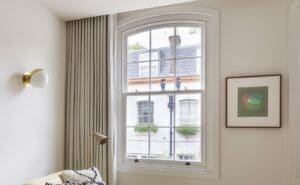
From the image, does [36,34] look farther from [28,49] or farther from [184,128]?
[184,128]

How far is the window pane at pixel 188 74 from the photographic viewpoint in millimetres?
3373

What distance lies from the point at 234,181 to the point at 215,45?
1.44 m

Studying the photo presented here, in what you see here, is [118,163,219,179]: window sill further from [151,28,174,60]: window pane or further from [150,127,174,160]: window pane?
[151,28,174,60]: window pane

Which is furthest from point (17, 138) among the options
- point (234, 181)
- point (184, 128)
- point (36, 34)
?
point (234, 181)

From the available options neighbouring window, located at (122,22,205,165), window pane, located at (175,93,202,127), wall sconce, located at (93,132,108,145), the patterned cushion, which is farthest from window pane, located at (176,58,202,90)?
the patterned cushion

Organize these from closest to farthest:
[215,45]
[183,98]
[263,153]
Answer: [263,153] → [215,45] → [183,98]

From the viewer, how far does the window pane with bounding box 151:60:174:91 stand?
349 cm

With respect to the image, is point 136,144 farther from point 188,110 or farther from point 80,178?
point 80,178

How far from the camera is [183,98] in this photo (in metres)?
3.43

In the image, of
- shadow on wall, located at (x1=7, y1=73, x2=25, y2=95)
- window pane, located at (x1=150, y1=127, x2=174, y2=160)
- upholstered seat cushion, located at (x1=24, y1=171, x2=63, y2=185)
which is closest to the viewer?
upholstered seat cushion, located at (x1=24, y1=171, x2=63, y2=185)

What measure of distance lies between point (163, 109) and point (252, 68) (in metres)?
1.09

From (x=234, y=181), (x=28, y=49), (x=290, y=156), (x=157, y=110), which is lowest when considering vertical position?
(x=234, y=181)

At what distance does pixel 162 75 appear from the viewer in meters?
3.53

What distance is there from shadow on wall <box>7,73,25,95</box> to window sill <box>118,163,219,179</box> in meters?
1.43
